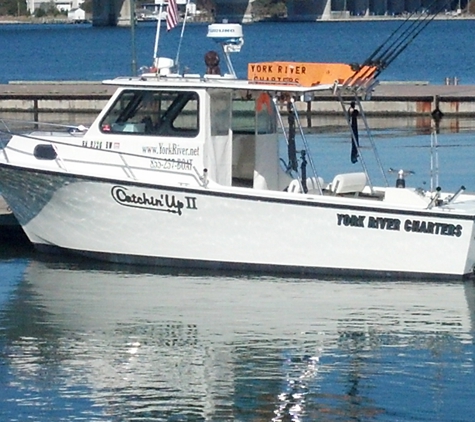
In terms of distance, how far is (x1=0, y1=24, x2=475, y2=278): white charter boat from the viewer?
53.6 feet

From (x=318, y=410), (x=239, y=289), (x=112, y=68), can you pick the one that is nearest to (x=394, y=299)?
(x=239, y=289)

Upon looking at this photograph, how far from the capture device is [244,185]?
17.5 meters

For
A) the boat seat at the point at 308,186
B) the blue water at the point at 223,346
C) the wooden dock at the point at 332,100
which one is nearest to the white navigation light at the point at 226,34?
the boat seat at the point at 308,186

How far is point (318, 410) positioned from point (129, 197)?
210 inches

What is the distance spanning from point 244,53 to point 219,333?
85.3 metres

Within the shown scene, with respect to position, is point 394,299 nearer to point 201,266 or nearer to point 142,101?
point 201,266

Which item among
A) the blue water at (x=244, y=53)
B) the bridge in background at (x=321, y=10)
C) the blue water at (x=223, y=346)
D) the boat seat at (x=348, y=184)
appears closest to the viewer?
the blue water at (x=223, y=346)

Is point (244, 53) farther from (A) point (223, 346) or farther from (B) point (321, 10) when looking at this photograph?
(B) point (321, 10)

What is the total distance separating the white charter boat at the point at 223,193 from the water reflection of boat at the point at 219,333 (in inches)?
13.0

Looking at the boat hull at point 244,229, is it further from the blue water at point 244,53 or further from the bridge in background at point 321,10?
the bridge in background at point 321,10

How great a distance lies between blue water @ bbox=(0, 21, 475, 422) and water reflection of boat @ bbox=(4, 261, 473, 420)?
0.07 feet

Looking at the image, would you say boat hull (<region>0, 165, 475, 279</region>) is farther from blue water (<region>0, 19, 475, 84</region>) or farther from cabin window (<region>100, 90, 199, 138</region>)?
blue water (<region>0, 19, 475, 84</region>)

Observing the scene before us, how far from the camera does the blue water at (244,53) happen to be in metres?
73.9

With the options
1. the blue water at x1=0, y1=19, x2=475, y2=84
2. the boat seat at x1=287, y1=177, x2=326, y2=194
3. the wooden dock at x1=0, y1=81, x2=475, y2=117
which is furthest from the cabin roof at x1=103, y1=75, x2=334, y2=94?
the blue water at x1=0, y1=19, x2=475, y2=84
